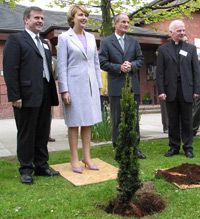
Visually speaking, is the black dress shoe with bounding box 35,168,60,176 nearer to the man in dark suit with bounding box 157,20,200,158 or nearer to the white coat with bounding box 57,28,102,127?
the white coat with bounding box 57,28,102,127

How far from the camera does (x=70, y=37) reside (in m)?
3.83

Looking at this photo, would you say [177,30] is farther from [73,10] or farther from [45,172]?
[45,172]

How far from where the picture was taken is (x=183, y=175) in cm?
334

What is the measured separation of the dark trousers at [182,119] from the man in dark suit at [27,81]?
2099 millimetres

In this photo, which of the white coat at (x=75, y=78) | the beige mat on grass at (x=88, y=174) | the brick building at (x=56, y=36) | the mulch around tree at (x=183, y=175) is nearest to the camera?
the mulch around tree at (x=183, y=175)

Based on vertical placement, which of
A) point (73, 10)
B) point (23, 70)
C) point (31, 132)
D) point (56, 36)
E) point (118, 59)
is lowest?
point (31, 132)

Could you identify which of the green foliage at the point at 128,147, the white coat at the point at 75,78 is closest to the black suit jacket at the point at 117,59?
the white coat at the point at 75,78

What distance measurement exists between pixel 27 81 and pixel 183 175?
2.11m

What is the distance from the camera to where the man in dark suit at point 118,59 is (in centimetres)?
451

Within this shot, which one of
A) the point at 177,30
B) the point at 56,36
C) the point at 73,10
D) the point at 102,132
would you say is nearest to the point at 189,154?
the point at 177,30

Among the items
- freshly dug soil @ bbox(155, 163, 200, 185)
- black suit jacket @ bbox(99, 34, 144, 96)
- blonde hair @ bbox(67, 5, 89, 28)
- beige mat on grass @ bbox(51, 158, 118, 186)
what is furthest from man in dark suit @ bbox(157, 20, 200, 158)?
blonde hair @ bbox(67, 5, 89, 28)

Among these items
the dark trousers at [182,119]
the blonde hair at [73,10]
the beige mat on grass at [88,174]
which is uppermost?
the blonde hair at [73,10]

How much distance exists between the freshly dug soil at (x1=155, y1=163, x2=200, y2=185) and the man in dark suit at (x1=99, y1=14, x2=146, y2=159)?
1.02 metres

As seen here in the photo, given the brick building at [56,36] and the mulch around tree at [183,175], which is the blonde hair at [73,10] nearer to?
the mulch around tree at [183,175]
